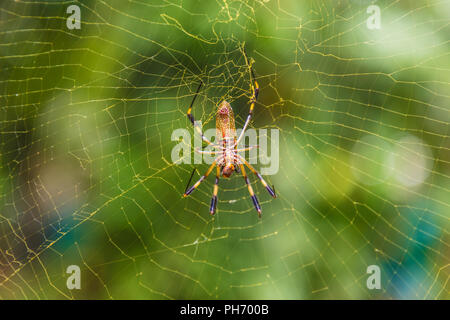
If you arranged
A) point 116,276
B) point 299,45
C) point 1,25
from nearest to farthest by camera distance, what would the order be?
point 1,25 → point 299,45 → point 116,276

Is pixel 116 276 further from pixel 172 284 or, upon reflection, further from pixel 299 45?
pixel 299 45

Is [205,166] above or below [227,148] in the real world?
below

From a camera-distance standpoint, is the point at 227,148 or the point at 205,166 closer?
the point at 227,148

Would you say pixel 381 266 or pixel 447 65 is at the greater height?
pixel 447 65

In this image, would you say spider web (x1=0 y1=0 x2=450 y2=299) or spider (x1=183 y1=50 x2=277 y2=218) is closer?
spider (x1=183 y1=50 x2=277 y2=218)

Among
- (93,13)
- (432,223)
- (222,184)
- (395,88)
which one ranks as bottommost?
(432,223)

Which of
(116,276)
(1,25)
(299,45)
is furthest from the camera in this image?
(116,276)

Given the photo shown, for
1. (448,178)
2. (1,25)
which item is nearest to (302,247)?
(448,178)

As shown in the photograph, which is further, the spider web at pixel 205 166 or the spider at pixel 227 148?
the spider web at pixel 205 166
